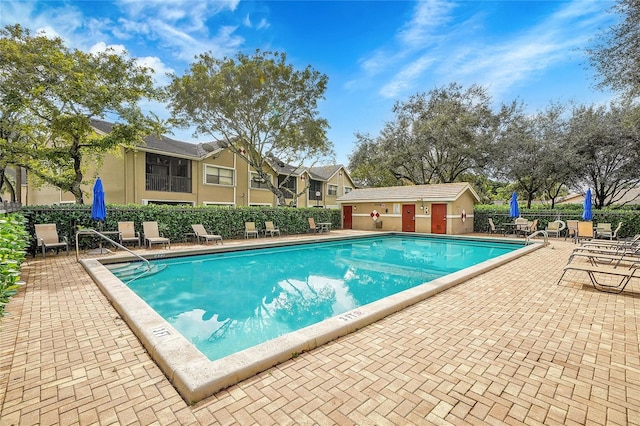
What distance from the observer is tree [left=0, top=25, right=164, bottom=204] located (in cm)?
1055

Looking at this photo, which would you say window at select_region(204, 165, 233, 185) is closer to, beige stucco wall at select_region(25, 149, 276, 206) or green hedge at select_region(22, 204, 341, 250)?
beige stucco wall at select_region(25, 149, 276, 206)

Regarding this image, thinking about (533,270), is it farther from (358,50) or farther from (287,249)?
(358,50)

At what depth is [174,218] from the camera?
42.4 ft

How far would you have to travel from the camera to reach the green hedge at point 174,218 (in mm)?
10039

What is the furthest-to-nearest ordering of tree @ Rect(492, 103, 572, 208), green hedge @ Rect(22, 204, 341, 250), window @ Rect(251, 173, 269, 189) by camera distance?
window @ Rect(251, 173, 269, 189), tree @ Rect(492, 103, 572, 208), green hedge @ Rect(22, 204, 341, 250)

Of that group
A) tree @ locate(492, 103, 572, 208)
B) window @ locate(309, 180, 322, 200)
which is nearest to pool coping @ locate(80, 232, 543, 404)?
tree @ locate(492, 103, 572, 208)

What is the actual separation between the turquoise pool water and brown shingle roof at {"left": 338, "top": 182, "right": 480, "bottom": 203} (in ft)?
20.8

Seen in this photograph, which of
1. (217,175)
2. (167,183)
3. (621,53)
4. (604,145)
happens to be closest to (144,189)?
(167,183)

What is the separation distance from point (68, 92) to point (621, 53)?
2069 centimetres

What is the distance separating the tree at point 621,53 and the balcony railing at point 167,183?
22.6 meters

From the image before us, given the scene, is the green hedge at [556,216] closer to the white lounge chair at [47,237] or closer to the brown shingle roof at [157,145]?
the brown shingle roof at [157,145]

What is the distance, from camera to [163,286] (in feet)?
23.0

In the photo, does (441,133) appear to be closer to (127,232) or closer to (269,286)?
(269,286)

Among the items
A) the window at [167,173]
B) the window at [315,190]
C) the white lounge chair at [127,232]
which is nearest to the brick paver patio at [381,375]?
the white lounge chair at [127,232]
